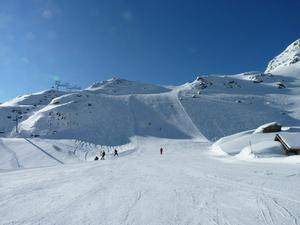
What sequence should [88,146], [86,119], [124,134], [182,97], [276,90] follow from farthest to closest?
1. [276,90]
2. [182,97]
3. [86,119]
4. [124,134]
5. [88,146]

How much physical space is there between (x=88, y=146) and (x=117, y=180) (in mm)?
45192

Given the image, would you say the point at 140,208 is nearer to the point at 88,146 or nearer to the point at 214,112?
the point at 88,146

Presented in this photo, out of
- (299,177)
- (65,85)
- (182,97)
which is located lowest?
(299,177)

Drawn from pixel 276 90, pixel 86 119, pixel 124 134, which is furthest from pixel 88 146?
pixel 276 90

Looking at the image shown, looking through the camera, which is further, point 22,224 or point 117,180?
point 117,180

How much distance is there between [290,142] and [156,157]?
40.7 ft

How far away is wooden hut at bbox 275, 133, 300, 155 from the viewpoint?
25.9 m

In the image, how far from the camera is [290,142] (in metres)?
27.0

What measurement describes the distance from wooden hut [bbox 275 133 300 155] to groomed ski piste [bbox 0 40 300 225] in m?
0.92

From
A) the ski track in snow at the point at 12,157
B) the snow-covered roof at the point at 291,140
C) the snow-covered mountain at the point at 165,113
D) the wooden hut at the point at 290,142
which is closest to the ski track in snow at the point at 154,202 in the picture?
the wooden hut at the point at 290,142


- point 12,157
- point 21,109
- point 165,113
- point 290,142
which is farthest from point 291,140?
point 21,109

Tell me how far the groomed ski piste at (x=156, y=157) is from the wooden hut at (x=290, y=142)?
3.03 ft

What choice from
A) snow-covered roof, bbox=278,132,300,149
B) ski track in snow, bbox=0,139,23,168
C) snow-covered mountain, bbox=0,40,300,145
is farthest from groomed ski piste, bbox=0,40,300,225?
snow-covered roof, bbox=278,132,300,149

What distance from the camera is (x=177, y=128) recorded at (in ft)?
234
